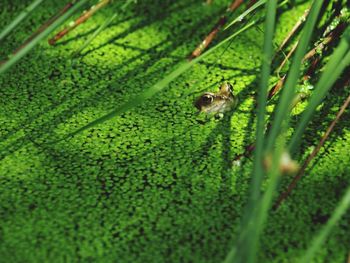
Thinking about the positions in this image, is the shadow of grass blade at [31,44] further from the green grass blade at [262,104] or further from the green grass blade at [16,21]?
the green grass blade at [262,104]

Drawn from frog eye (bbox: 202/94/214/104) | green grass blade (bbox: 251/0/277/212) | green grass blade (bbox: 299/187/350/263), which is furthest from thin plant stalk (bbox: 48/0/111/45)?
green grass blade (bbox: 299/187/350/263)

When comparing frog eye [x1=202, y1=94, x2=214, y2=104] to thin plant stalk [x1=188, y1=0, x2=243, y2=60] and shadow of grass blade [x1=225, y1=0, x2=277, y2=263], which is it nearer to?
thin plant stalk [x1=188, y1=0, x2=243, y2=60]

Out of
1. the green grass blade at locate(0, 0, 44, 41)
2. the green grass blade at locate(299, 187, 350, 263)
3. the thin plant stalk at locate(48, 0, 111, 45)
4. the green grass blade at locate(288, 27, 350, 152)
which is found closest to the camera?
the green grass blade at locate(299, 187, 350, 263)

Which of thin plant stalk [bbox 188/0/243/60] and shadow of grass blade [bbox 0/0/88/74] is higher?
thin plant stalk [bbox 188/0/243/60]

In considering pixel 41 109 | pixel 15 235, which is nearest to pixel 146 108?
pixel 41 109

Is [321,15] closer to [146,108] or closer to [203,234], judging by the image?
[146,108]

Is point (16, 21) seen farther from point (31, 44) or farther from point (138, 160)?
point (138, 160)

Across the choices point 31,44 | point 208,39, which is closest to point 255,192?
point 31,44
